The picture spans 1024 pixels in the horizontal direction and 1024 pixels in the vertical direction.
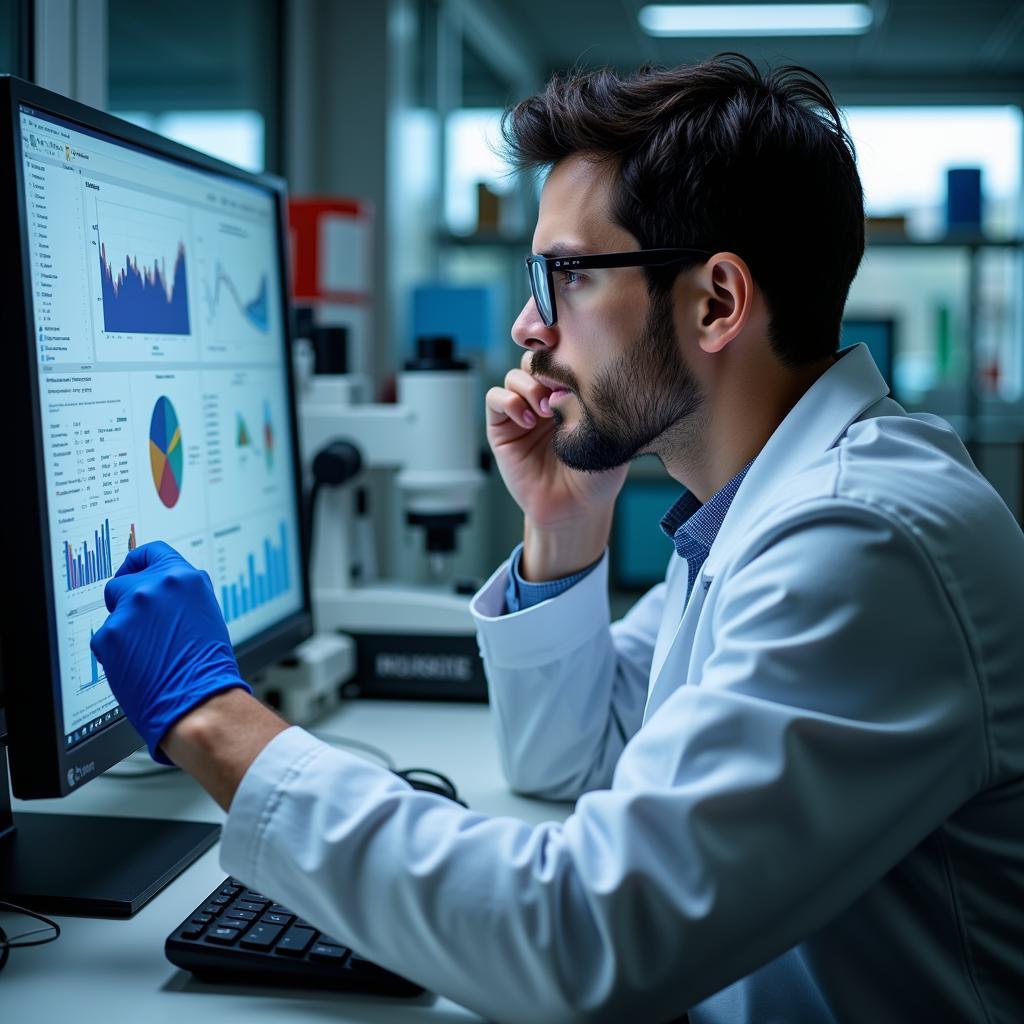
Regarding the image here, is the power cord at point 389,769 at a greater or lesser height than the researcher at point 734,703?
lesser

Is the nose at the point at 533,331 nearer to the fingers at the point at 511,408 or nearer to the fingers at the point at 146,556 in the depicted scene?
the fingers at the point at 511,408

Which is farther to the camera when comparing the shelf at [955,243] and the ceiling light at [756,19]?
the ceiling light at [756,19]

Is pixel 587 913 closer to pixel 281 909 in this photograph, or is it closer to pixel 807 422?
pixel 281 909

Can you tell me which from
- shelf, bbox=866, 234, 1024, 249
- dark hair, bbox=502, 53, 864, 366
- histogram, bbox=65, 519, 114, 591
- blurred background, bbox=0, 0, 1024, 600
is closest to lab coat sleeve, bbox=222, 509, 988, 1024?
histogram, bbox=65, 519, 114, 591

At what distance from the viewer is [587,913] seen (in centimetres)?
64

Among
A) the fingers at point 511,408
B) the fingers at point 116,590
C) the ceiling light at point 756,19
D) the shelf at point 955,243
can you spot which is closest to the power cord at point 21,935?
the fingers at point 116,590

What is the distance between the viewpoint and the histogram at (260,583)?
1.09 meters

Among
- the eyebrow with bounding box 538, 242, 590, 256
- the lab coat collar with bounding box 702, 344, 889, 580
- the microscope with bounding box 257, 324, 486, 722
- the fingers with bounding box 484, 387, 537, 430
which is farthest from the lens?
the microscope with bounding box 257, 324, 486, 722

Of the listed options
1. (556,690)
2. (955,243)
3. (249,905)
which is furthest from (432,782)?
(955,243)

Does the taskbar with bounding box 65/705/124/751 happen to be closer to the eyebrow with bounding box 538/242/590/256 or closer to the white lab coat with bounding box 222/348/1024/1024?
the white lab coat with bounding box 222/348/1024/1024

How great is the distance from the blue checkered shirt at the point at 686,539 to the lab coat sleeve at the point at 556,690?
22mm

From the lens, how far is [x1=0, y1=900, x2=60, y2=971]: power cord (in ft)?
2.48

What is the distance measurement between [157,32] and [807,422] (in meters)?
2.07

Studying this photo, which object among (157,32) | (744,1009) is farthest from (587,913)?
(157,32)
